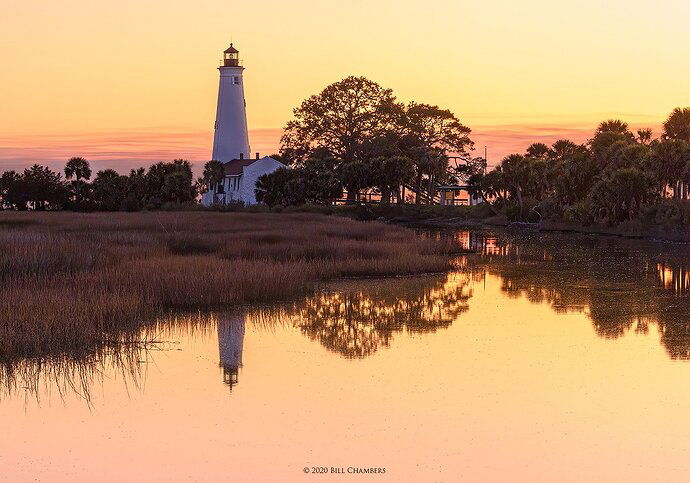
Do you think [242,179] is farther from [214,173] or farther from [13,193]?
[13,193]

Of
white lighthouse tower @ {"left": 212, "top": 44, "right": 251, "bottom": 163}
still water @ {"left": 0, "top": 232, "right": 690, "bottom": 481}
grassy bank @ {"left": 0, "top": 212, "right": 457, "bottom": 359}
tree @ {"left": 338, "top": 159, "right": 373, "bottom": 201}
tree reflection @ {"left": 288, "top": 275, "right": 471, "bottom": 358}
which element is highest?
white lighthouse tower @ {"left": 212, "top": 44, "right": 251, "bottom": 163}

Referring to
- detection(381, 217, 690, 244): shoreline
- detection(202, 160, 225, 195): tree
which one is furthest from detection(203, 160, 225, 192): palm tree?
detection(381, 217, 690, 244): shoreline

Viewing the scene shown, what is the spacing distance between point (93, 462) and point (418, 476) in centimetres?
372

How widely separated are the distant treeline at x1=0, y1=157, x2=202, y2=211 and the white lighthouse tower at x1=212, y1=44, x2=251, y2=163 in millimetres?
4570

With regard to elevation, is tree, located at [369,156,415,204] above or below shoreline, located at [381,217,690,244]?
above

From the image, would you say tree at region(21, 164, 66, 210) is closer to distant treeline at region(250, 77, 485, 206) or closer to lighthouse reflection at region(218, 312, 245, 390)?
distant treeline at region(250, 77, 485, 206)

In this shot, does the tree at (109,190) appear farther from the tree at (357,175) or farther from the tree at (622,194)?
the tree at (622,194)

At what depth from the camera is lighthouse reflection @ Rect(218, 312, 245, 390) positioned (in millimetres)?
15408

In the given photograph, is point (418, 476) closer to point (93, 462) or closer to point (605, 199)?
point (93, 462)

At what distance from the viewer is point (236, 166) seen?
99875 mm

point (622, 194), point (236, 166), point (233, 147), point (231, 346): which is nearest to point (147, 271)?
point (231, 346)

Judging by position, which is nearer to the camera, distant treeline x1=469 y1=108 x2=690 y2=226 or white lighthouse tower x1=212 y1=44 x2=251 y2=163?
distant treeline x1=469 y1=108 x2=690 y2=226

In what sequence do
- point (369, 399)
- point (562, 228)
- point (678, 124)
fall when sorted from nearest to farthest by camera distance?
point (369, 399) → point (562, 228) → point (678, 124)

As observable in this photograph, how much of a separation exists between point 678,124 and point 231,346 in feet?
223
